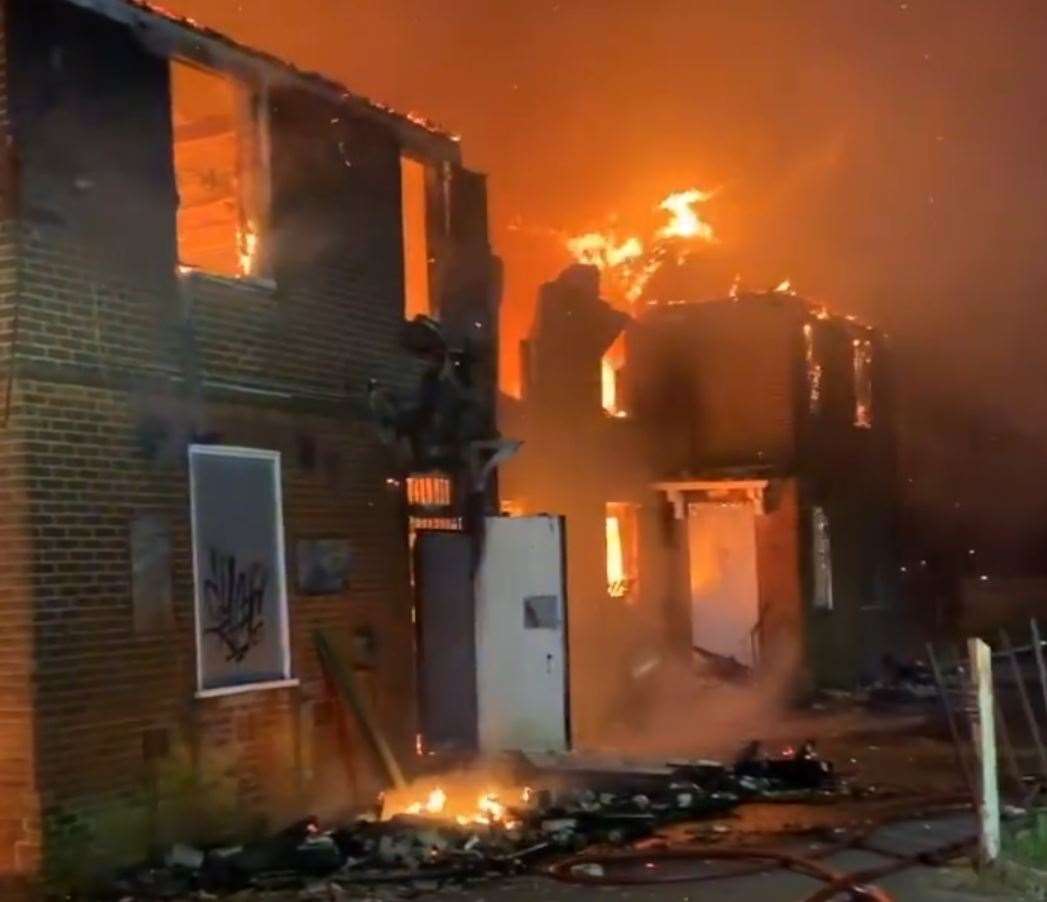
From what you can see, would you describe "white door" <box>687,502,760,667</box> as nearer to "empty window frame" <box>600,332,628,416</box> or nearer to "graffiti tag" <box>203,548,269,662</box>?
"empty window frame" <box>600,332,628,416</box>

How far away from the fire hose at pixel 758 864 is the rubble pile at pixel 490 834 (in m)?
0.48

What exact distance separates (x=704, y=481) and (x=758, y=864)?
12.8m

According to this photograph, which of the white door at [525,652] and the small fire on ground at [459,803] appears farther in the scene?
the white door at [525,652]

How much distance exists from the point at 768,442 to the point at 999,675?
5.23m

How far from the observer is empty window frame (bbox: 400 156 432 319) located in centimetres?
1362

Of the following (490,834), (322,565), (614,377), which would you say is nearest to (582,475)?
(614,377)

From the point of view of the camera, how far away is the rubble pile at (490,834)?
9281mm

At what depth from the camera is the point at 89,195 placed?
31.8ft

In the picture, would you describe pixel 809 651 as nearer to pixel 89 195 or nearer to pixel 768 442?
pixel 768 442

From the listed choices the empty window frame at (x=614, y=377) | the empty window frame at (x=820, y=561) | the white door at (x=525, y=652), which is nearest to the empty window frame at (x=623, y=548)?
the empty window frame at (x=614, y=377)

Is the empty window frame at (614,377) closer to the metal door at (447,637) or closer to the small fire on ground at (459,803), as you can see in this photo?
the metal door at (447,637)

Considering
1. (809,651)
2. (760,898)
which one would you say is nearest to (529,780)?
(760,898)

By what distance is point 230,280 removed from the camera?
10.9 meters

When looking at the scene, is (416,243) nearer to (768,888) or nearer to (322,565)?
(322,565)
